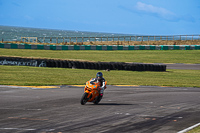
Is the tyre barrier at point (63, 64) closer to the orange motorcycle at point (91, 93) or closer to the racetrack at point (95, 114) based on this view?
the racetrack at point (95, 114)

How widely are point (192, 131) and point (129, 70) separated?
2423 cm

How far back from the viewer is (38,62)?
3284 cm

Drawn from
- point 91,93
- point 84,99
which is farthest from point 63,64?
point 84,99

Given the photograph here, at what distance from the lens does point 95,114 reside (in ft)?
38.6

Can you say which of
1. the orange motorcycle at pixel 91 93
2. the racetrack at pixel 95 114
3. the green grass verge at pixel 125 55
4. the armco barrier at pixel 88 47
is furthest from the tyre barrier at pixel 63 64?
the armco barrier at pixel 88 47

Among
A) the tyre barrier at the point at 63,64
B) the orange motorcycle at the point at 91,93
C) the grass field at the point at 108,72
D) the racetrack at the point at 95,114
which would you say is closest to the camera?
the racetrack at the point at 95,114

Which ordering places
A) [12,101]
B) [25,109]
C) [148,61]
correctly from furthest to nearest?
[148,61] → [12,101] → [25,109]

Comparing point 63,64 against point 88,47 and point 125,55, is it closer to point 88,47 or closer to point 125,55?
point 125,55

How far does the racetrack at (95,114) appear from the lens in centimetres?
951

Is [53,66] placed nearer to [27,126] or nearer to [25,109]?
[25,109]

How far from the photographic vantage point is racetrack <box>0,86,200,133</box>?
374 inches

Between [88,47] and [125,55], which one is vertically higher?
[88,47]

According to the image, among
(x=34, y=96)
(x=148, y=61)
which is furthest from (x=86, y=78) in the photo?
(x=148, y=61)

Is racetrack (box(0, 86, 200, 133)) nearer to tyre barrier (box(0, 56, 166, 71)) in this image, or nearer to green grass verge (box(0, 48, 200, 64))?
tyre barrier (box(0, 56, 166, 71))
